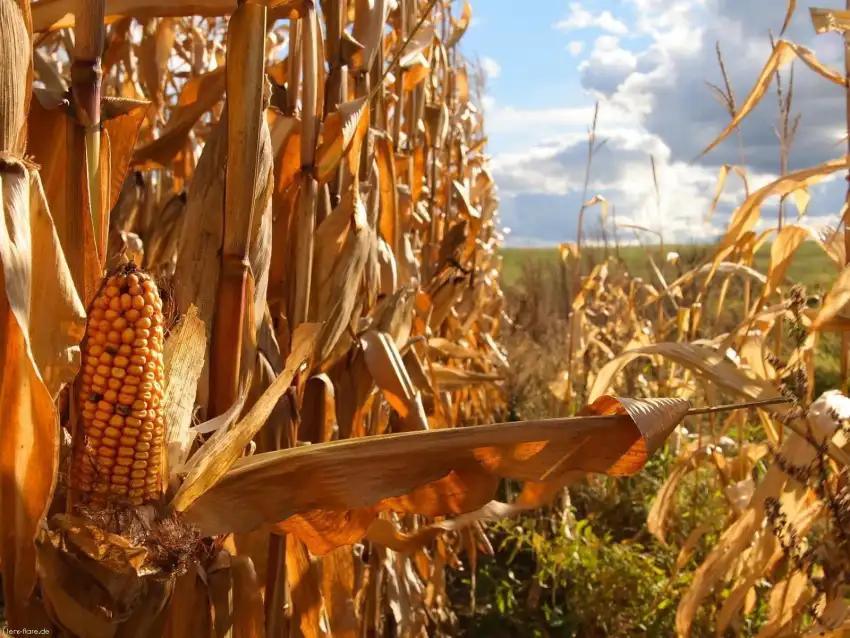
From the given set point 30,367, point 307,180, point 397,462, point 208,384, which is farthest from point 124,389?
point 307,180

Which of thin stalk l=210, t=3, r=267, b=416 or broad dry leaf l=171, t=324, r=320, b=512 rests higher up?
thin stalk l=210, t=3, r=267, b=416

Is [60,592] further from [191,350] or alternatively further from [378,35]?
[378,35]

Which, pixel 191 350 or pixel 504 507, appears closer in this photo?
pixel 191 350

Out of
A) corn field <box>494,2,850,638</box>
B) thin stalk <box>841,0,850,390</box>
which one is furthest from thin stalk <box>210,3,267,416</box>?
thin stalk <box>841,0,850,390</box>

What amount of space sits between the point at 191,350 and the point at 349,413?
2.60ft

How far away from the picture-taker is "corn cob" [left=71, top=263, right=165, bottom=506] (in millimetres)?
765

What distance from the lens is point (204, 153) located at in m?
1.08

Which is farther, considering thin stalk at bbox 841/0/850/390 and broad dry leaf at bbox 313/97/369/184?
thin stalk at bbox 841/0/850/390

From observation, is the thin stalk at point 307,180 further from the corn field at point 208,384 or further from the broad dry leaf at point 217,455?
the broad dry leaf at point 217,455

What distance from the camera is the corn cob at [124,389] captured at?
765mm

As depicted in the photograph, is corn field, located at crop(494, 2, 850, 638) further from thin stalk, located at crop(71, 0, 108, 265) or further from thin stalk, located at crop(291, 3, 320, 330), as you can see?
thin stalk, located at crop(71, 0, 108, 265)

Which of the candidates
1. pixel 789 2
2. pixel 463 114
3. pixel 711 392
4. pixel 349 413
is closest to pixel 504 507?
pixel 349 413

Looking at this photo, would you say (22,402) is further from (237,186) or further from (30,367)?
(237,186)

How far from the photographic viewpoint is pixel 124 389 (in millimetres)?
764
